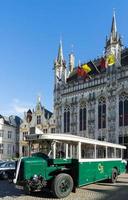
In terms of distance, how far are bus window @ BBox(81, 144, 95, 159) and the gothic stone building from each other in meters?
25.5

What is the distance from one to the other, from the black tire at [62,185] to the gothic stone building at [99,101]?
2798 centimetres

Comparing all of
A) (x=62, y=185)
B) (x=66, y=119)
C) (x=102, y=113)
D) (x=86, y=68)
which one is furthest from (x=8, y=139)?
(x=62, y=185)

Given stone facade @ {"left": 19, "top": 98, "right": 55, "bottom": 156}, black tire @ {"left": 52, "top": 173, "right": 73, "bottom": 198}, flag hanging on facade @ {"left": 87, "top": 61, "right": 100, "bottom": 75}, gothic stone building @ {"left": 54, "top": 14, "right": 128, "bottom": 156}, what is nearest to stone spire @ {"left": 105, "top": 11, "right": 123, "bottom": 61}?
gothic stone building @ {"left": 54, "top": 14, "right": 128, "bottom": 156}

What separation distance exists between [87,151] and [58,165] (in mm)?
2154

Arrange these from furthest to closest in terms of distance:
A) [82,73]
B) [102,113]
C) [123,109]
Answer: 1. [82,73]
2. [102,113]
3. [123,109]

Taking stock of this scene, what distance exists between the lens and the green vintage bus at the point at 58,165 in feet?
52.7

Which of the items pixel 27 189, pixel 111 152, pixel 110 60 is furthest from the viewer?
pixel 110 60

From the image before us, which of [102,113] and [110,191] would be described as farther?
[102,113]

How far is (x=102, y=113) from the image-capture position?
47.1 metres

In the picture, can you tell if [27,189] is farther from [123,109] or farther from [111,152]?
[123,109]

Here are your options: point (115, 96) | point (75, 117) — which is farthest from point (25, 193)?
point (75, 117)

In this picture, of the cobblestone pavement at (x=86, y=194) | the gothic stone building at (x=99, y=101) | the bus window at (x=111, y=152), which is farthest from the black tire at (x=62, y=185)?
the gothic stone building at (x=99, y=101)

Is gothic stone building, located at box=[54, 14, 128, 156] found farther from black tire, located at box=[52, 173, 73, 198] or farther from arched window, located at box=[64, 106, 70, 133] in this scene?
black tire, located at box=[52, 173, 73, 198]

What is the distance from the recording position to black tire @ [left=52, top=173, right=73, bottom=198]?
1623 centimetres
